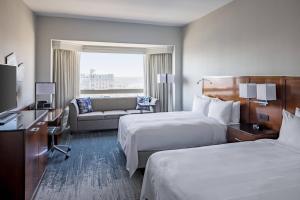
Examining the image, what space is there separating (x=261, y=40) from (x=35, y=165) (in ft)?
12.1

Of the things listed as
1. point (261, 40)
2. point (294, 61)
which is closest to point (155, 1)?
point (261, 40)

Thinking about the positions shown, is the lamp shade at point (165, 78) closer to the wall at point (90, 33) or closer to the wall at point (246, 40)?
the wall at point (246, 40)

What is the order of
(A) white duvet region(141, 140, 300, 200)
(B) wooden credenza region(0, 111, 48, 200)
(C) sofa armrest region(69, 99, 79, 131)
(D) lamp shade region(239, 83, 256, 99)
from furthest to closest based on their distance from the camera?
(C) sofa armrest region(69, 99, 79, 131)
(D) lamp shade region(239, 83, 256, 99)
(B) wooden credenza region(0, 111, 48, 200)
(A) white duvet region(141, 140, 300, 200)

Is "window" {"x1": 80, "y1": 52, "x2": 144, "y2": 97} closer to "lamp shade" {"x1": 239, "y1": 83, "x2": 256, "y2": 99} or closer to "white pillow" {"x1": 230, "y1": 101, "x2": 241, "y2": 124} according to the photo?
"white pillow" {"x1": 230, "y1": 101, "x2": 241, "y2": 124}

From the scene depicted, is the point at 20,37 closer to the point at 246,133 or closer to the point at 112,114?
the point at 112,114

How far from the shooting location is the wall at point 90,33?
542 cm

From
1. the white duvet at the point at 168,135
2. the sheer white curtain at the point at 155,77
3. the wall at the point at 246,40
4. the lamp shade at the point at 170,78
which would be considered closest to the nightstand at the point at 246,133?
the white duvet at the point at 168,135

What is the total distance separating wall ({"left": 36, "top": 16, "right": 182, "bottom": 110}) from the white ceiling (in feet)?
0.66

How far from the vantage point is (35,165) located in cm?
265

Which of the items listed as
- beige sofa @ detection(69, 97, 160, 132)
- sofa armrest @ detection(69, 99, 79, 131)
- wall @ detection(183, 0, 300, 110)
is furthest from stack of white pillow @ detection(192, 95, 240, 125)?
sofa armrest @ detection(69, 99, 79, 131)

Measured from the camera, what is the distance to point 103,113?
6090 mm

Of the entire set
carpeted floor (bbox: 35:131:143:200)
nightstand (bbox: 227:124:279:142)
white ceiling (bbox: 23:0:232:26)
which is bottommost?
carpeted floor (bbox: 35:131:143:200)

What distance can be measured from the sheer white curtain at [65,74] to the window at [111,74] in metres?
0.28

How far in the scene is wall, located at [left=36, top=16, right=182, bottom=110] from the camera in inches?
214
